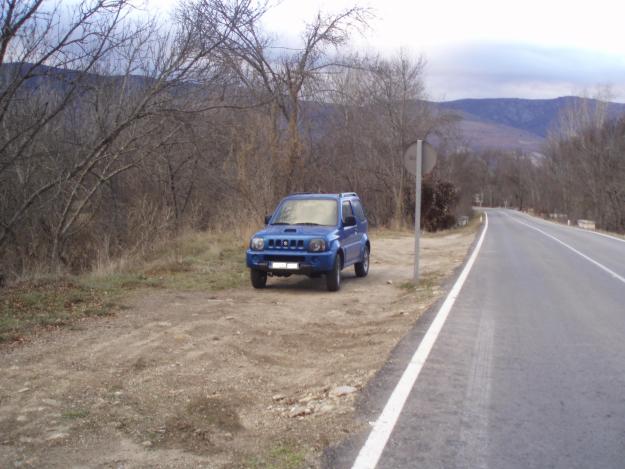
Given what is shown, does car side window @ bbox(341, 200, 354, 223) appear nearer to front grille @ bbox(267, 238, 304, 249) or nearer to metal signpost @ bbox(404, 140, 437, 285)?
metal signpost @ bbox(404, 140, 437, 285)

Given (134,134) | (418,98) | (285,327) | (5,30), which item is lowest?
(285,327)

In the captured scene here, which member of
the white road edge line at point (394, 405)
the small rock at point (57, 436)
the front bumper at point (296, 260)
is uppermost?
the front bumper at point (296, 260)

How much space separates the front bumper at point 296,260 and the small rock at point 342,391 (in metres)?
5.61

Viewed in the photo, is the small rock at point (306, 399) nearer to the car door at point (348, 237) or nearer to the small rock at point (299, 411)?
the small rock at point (299, 411)

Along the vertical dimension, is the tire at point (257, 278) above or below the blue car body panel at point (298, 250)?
below

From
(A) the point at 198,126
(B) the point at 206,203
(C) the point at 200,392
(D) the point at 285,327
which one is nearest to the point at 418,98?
(B) the point at 206,203

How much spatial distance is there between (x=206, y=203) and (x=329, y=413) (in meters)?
20.9

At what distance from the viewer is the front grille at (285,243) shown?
11305 mm

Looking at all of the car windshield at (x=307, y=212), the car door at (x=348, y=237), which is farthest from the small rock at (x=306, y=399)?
the car windshield at (x=307, y=212)

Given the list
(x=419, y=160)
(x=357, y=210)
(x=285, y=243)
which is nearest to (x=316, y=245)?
(x=285, y=243)

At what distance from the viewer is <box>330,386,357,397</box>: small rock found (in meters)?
5.44

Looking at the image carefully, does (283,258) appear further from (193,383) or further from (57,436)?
(57,436)

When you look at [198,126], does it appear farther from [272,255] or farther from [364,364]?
[364,364]

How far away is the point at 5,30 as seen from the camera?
9.68m
